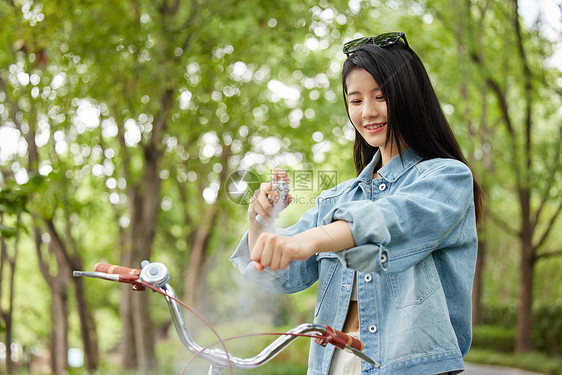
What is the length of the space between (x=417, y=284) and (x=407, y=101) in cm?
51

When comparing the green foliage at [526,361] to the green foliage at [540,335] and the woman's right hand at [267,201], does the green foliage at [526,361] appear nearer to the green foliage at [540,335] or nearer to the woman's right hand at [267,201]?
the green foliage at [540,335]

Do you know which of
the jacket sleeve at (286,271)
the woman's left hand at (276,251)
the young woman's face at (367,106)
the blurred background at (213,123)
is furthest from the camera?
the blurred background at (213,123)

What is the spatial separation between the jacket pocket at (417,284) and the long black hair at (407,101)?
34 cm

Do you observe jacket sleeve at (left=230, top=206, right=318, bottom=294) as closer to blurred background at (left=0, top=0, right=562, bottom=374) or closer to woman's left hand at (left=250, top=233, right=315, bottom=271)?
blurred background at (left=0, top=0, right=562, bottom=374)

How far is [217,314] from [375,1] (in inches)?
302

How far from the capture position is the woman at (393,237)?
138 centimetres

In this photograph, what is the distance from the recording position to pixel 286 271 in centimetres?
183

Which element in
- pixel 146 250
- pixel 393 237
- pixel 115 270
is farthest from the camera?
pixel 146 250

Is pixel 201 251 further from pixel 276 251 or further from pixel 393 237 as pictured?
pixel 276 251

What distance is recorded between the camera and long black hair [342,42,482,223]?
67.7 inches

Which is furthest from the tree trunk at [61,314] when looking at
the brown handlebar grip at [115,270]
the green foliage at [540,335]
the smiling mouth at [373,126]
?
the smiling mouth at [373,126]

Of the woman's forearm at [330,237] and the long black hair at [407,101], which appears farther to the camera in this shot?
the long black hair at [407,101]

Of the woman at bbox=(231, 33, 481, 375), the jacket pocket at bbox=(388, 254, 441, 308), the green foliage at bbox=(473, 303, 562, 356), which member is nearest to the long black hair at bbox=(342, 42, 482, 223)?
the woman at bbox=(231, 33, 481, 375)

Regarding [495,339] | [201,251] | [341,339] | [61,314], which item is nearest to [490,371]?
[495,339]
